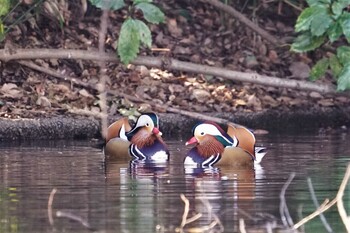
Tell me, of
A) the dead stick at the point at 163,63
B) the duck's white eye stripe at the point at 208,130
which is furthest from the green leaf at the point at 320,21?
the dead stick at the point at 163,63

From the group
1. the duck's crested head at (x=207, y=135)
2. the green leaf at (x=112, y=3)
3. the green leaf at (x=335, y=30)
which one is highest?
the green leaf at (x=112, y=3)

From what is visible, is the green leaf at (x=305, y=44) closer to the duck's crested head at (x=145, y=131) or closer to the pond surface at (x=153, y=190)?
the pond surface at (x=153, y=190)

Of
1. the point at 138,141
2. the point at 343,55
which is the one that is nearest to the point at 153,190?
the point at 138,141

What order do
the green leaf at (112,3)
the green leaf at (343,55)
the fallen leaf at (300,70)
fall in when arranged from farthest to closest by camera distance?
the fallen leaf at (300,70) → the green leaf at (343,55) → the green leaf at (112,3)

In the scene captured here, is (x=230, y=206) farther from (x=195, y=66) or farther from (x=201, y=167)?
(x=195, y=66)

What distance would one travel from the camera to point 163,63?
13648 mm

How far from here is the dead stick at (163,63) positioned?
13.6 meters

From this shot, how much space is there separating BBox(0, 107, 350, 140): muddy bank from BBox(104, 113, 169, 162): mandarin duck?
0.96m

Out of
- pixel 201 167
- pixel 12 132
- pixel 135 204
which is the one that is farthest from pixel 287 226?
pixel 12 132

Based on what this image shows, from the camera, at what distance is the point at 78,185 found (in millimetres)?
9391

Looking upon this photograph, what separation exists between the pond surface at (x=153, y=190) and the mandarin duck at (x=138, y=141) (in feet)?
0.51

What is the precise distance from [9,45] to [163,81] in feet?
6.79

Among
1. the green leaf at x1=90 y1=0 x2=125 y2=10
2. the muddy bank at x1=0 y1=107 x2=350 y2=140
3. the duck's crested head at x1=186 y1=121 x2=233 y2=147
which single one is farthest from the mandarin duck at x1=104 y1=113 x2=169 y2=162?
the green leaf at x1=90 y1=0 x2=125 y2=10

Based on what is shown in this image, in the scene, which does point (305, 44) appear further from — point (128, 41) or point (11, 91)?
point (11, 91)
